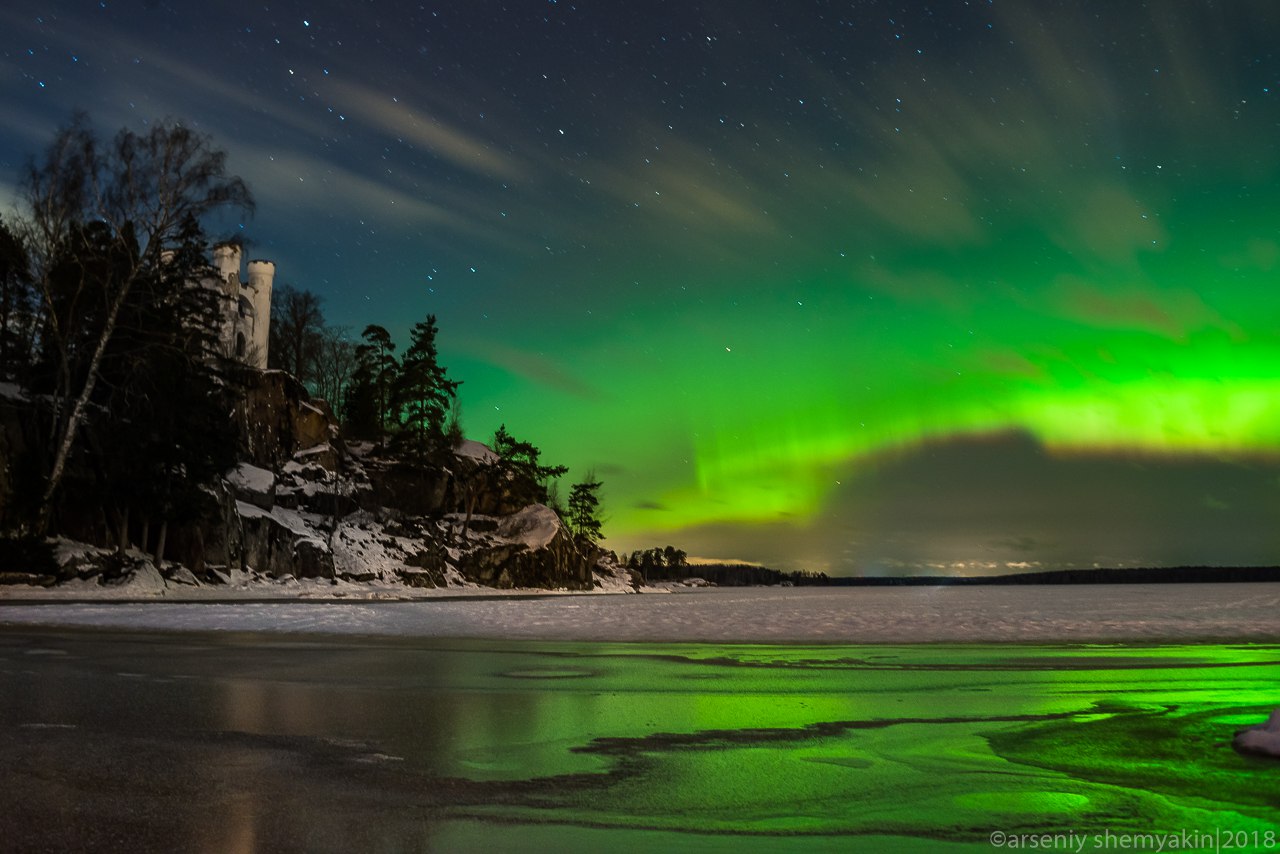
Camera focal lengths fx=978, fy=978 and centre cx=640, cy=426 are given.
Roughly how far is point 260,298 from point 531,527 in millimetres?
30951

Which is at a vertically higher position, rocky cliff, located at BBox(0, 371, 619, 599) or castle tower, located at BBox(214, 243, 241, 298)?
castle tower, located at BBox(214, 243, 241, 298)

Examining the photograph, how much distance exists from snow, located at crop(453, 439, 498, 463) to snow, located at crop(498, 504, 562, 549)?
610cm

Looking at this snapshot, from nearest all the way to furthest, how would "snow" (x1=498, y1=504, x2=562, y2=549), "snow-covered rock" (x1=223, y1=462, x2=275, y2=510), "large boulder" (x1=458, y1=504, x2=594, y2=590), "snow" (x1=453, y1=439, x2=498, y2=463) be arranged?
"snow-covered rock" (x1=223, y1=462, x2=275, y2=510) < "large boulder" (x1=458, y1=504, x2=594, y2=590) < "snow" (x1=498, y1=504, x2=562, y2=549) < "snow" (x1=453, y1=439, x2=498, y2=463)

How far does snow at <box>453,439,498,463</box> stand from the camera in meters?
92.1

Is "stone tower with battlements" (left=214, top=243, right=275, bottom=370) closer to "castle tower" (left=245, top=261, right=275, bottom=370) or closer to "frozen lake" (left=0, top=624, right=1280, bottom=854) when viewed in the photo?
"castle tower" (left=245, top=261, right=275, bottom=370)

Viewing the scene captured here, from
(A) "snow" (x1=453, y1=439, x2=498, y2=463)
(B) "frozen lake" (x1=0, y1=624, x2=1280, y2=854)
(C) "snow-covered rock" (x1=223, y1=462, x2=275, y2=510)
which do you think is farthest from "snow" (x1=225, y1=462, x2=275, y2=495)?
(B) "frozen lake" (x1=0, y1=624, x2=1280, y2=854)

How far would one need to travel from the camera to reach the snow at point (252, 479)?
62.8m

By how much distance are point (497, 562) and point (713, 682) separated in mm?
74908

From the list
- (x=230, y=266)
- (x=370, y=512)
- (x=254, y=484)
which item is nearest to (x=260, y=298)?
(x=230, y=266)

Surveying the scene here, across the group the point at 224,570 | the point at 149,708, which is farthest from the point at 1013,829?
the point at 224,570

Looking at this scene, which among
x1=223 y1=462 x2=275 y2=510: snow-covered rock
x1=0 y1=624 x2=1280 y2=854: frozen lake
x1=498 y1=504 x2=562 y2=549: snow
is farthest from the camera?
x1=498 y1=504 x2=562 y2=549: snow

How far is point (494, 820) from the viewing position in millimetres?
4168

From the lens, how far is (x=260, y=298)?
75.0 m

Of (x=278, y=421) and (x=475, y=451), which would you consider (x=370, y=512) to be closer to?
(x=278, y=421)
